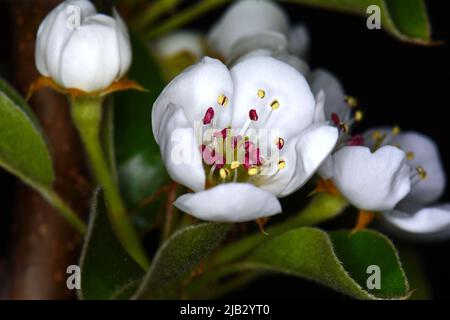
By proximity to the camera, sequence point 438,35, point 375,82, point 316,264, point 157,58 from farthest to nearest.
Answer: point 375,82 → point 438,35 → point 157,58 → point 316,264

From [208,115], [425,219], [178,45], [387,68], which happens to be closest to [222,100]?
[208,115]

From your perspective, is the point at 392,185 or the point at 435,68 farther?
the point at 435,68

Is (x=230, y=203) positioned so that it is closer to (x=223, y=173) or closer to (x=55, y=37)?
(x=223, y=173)

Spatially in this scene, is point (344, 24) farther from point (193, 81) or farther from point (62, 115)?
point (193, 81)

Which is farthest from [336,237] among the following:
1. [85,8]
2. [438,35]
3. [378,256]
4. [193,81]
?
[438,35]

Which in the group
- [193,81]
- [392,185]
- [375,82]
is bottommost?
[375,82]

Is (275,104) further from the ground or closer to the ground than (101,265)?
further from the ground

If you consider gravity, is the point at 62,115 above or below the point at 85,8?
below
